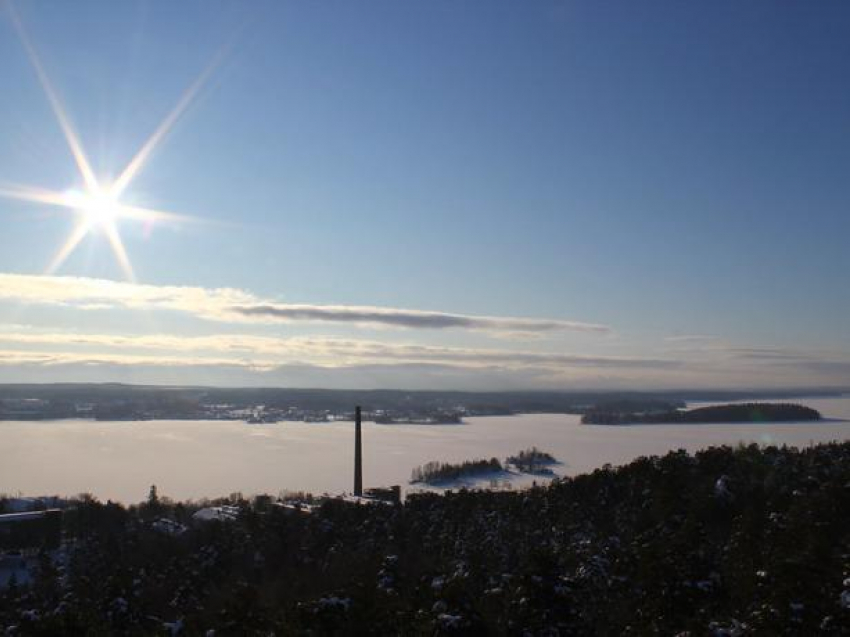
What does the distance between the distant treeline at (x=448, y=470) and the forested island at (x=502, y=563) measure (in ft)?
176

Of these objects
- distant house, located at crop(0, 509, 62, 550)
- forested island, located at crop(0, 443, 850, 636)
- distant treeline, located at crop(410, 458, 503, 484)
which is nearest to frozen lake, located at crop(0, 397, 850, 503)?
distant treeline, located at crop(410, 458, 503, 484)

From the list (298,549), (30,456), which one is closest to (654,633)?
(298,549)

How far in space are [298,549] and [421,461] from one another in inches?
4182

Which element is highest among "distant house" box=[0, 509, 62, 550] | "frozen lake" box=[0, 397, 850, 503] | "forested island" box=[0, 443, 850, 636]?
"forested island" box=[0, 443, 850, 636]

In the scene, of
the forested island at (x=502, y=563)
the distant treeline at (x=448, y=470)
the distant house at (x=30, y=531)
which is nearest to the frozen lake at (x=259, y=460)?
A: the distant treeline at (x=448, y=470)

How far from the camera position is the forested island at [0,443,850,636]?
2314cm

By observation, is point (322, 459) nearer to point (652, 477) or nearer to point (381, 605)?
point (652, 477)

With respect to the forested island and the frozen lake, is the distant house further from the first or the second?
the frozen lake

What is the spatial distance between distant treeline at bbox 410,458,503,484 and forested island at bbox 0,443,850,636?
53.7 m

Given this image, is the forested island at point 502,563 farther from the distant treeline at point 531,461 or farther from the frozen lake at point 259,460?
the distant treeline at point 531,461

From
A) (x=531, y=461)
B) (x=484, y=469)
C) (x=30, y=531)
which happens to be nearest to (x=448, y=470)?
(x=484, y=469)

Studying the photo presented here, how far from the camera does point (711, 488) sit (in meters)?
49.0

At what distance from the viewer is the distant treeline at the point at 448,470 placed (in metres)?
133

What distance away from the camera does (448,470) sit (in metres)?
136
